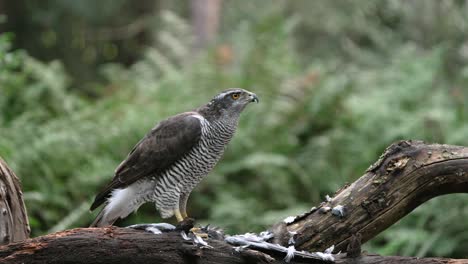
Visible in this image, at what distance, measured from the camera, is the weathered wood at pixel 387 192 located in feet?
12.9

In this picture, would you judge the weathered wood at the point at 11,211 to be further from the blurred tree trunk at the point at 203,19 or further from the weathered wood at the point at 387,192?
the blurred tree trunk at the point at 203,19

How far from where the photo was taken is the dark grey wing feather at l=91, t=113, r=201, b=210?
457cm

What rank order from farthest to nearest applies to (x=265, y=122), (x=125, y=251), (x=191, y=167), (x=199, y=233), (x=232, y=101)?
(x=265, y=122) < (x=232, y=101) < (x=191, y=167) < (x=199, y=233) < (x=125, y=251)

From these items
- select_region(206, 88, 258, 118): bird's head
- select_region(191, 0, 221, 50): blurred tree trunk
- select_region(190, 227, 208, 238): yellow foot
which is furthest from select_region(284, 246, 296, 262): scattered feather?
select_region(191, 0, 221, 50): blurred tree trunk

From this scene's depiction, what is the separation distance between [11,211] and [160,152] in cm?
105

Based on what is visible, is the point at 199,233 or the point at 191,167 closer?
the point at 199,233

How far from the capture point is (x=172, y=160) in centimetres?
458

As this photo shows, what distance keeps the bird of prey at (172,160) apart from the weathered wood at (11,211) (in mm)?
600

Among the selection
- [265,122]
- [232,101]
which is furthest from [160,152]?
[265,122]

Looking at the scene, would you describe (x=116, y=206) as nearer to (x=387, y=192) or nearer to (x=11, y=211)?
(x=11, y=211)

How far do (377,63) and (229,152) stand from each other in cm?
461

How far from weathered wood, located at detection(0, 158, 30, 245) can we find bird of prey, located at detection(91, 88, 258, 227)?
600 mm

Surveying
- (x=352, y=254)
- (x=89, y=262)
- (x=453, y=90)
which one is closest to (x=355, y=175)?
(x=453, y=90)

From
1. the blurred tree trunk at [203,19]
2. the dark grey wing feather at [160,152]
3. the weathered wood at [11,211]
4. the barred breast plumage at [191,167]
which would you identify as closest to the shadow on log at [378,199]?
the barred breast plumage at [191,167]
